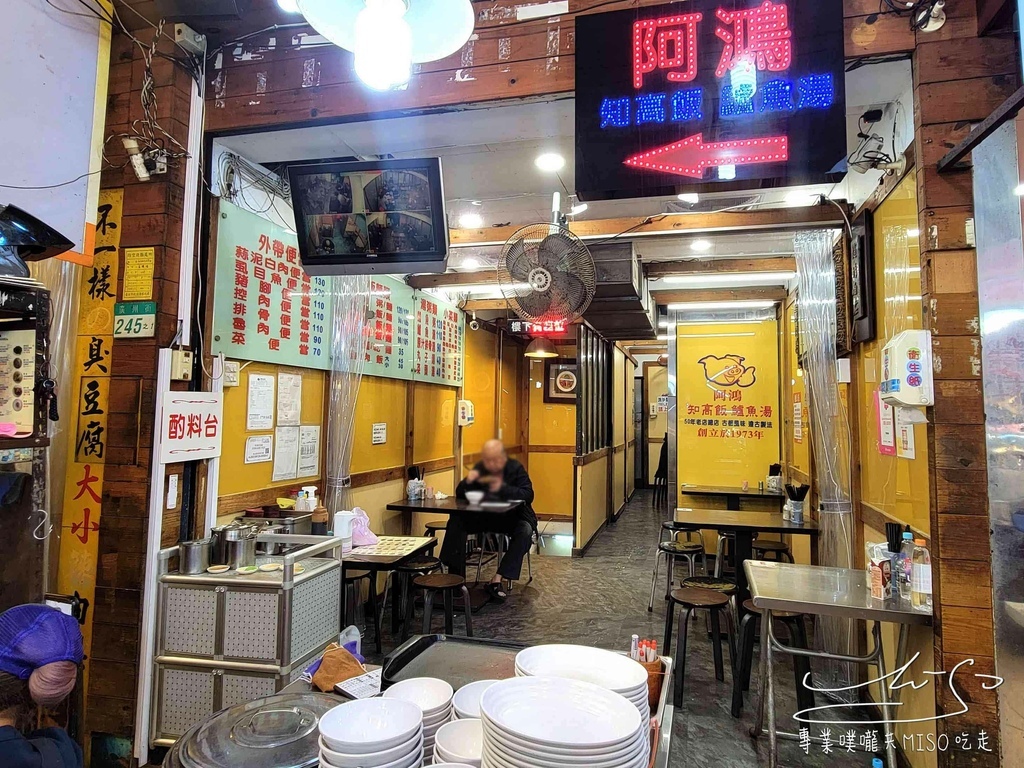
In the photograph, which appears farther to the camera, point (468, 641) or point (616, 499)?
point (616, 499)

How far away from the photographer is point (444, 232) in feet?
8.20

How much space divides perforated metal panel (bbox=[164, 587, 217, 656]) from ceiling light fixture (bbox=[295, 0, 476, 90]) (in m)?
2.24

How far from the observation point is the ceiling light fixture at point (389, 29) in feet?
3.60

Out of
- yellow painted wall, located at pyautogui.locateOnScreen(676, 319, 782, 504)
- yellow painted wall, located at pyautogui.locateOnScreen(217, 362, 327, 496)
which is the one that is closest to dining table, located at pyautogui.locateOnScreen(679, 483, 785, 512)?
yellow painted wall, located at pyautogui.locateOnScreen(676, 319, 782, 504)

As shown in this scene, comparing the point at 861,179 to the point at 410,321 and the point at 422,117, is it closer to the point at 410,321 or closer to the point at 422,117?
the point at 422,117

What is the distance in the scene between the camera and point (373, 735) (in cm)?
105

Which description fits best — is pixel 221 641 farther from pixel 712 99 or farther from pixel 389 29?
pixel 712 99

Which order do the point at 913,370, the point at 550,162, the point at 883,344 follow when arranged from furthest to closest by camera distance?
the point at 550,162 < the point at 883,344 < the point at 913,370

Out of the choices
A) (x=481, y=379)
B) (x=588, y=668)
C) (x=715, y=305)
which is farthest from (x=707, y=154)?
(x=715, y=305)

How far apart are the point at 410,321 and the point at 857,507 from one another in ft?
11.3

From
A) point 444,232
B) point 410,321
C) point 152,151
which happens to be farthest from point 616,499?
point 152,151

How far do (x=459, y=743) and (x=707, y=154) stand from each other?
1.82m

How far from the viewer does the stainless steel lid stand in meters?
1.04

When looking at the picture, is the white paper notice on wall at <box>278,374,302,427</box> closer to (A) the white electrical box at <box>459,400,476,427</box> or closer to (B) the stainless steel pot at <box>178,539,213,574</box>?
(B) the stainless steel pot at <box>178,539,213,574</box>
